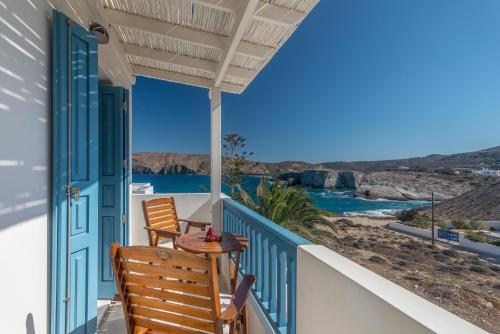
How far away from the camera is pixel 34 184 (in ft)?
5.24

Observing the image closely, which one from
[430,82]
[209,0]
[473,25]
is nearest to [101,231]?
[209,0]

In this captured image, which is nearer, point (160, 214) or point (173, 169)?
point (160, 214)

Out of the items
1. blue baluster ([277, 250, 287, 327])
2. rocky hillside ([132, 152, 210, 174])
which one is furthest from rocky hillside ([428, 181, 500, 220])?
blue baluster ([277, 250, 287, 327])

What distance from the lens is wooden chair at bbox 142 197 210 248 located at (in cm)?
314

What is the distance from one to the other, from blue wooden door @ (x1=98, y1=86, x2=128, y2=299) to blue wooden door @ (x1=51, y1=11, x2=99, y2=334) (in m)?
1.24

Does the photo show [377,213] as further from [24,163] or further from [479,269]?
[24,163]

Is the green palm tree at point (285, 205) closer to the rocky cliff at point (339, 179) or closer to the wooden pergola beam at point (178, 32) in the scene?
the wooden pergola beam at point (178, 32)

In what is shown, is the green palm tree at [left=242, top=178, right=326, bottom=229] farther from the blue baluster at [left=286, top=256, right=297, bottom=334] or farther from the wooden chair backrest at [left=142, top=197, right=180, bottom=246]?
the blue baluster at [left=286, top=256, right=297, bottom=334]

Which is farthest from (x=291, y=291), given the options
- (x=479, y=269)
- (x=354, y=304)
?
Answer: (x=479, y=269)

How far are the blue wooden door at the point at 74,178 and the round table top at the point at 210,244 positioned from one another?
691 mm

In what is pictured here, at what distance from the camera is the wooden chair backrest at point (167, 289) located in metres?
1.22

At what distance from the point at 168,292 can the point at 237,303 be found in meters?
0.34

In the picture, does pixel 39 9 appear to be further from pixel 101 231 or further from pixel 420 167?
pixel 420 167

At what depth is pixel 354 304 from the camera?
3.44 feet
